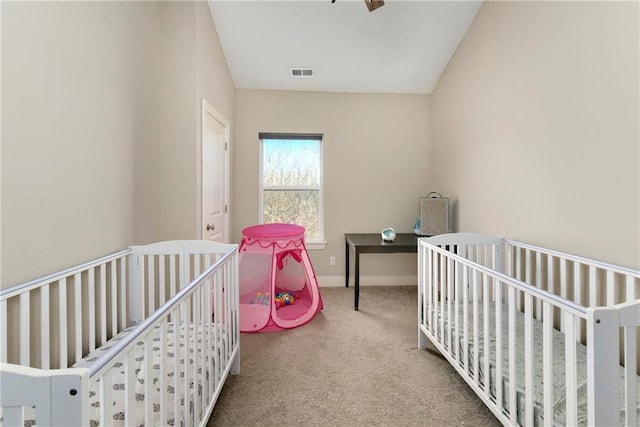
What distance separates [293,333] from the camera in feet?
7.81

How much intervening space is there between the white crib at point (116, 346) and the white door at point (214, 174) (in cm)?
68

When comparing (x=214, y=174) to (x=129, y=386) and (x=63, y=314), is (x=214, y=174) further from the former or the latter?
(x=129, y=386)

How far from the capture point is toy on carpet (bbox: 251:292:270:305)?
2673 mm

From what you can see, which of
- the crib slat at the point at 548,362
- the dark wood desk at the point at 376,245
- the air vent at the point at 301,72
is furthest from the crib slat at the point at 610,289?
the air vent at the point at 301,72

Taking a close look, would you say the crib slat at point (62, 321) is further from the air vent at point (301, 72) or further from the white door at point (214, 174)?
the air vent at point (301, 72)

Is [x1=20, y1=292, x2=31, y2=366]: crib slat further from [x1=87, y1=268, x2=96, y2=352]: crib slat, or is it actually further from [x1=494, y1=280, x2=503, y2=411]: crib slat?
[x1=494, y1=280, x2=503, y2=411]: crib slat

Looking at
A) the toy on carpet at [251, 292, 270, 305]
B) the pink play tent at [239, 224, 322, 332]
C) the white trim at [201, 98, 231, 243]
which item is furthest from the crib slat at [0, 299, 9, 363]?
the toy on carpet at [251, 292, 270, 305]

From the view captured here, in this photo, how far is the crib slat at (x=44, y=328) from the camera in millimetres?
1221

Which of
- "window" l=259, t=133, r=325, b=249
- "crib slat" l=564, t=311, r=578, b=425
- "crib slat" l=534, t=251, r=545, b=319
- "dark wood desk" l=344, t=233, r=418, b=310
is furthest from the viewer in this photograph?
"window" l=259, t=133, r=325, b=249

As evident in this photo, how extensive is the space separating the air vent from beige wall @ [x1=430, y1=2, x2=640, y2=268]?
1.47 meters

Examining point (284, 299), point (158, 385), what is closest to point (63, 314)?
point (158, 385)

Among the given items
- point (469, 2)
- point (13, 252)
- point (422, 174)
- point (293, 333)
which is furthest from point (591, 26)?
point (13, 252)

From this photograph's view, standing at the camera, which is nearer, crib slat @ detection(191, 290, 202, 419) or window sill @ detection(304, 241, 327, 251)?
crib slat @ detection(191, 290, 202, 419)

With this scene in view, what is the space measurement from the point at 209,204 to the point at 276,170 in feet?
3.84
